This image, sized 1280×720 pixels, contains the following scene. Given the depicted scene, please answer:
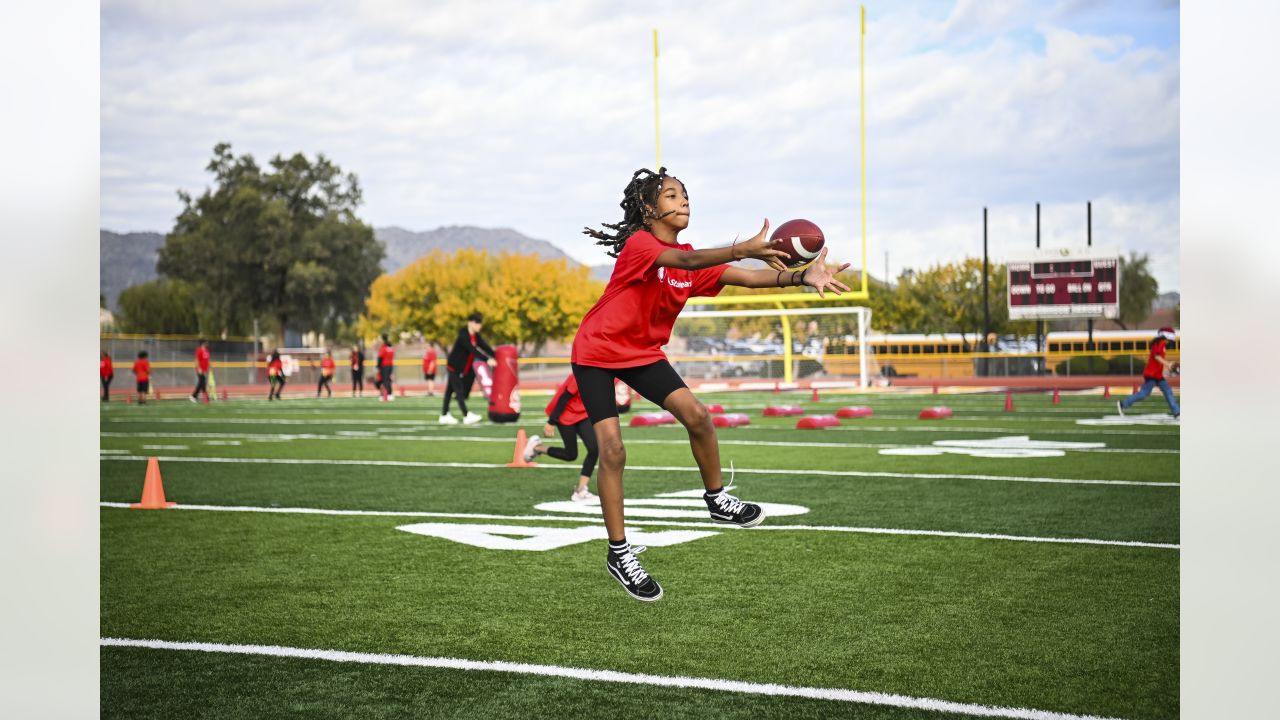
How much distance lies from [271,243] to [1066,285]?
44.6 meters

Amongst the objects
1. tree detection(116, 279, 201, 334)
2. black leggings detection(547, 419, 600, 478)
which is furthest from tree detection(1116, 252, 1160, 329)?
black leggings detection(547, 419, 600, 478)

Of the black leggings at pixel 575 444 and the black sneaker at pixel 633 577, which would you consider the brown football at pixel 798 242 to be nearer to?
the black sneaker at pixel 633 577

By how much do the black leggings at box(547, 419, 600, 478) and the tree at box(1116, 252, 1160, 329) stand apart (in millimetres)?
82934

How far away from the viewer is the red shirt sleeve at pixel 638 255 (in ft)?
17.8

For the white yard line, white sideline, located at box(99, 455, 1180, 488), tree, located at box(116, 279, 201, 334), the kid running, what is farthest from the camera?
tree, located at box(116, 279, 201, 334)

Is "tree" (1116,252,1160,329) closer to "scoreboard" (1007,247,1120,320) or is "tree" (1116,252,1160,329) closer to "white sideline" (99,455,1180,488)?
"scoreboard" (1007,247,1120,320)

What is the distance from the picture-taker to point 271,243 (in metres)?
68.1

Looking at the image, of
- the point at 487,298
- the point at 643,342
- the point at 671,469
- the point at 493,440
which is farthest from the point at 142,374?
the point at 487,298

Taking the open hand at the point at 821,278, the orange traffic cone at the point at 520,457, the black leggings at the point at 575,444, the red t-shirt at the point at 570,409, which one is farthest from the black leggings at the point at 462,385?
the open hand at the point at 821,278

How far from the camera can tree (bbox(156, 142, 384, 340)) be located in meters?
68.3
